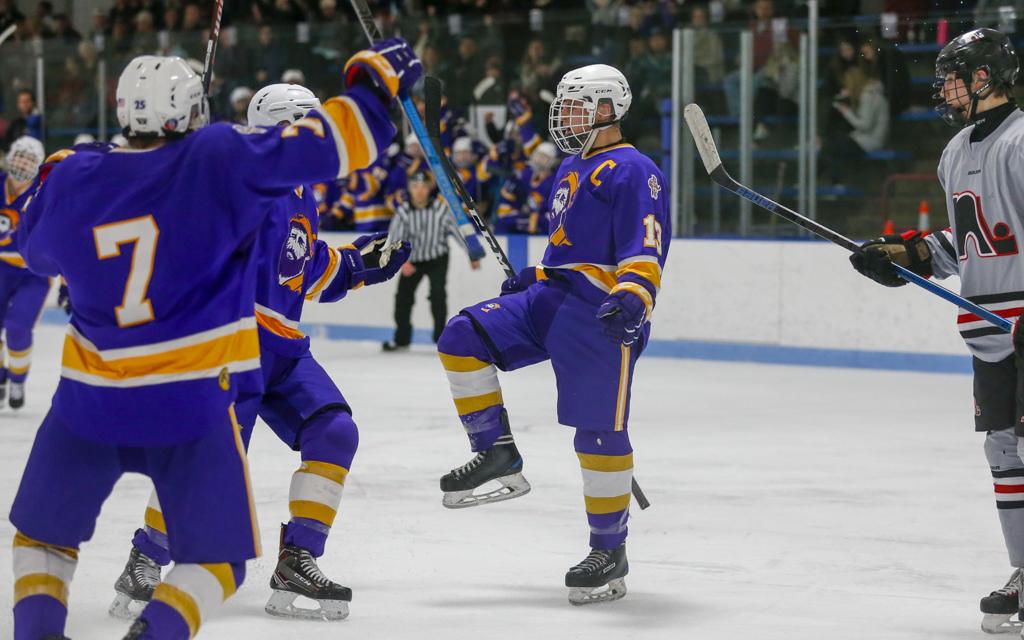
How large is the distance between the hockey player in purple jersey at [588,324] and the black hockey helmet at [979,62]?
75 centimetres

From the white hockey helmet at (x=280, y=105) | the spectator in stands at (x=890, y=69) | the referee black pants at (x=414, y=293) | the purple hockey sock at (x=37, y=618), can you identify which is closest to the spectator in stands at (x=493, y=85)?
the referee black pants at (x=414, y=293)

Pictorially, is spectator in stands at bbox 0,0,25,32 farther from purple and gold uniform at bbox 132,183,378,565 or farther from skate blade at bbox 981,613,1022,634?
skate blade at bbox 981,613,1022,634

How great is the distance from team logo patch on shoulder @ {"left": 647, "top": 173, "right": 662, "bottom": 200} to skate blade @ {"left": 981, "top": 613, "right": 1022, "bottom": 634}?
4.19 ft

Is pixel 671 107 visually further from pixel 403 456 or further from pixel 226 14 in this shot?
pixel 226 14

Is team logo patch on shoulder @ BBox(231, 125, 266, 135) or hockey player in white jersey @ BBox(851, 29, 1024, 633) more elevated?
team logo patch on shoulder @ BBox(231, 125, 266, 135)

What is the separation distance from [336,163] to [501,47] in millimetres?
7988

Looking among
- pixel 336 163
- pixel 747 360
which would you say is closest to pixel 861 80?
pixel 747 360

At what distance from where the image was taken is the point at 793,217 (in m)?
3.27

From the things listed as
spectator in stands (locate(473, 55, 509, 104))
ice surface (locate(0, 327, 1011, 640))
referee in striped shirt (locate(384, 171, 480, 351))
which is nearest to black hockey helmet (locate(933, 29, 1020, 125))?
ice surface (locate(0, 327, 1011, 640))

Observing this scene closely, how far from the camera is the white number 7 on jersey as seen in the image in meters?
1.97

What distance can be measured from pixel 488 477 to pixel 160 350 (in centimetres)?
138

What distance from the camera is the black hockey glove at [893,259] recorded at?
3.03 metres

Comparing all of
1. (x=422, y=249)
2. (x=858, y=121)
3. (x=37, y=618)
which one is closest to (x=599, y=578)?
(x=37, y=618)

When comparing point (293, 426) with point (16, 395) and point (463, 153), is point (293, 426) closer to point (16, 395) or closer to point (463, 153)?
point (16, 395)
